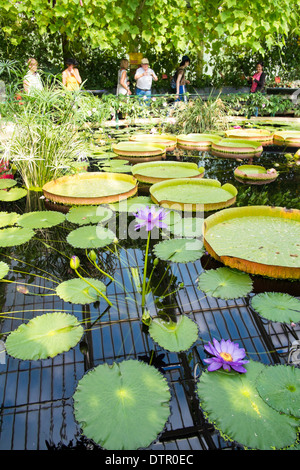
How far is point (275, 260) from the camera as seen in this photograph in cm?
162

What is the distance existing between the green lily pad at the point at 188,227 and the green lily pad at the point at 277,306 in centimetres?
64

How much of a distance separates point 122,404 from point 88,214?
1.53 metres

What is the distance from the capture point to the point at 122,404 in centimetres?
97

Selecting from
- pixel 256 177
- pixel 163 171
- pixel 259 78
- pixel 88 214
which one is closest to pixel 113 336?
pixel 88 214

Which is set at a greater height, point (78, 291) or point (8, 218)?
point (8, 218)

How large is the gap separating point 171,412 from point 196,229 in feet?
4.06

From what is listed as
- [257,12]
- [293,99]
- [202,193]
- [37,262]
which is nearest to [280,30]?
[257,12]

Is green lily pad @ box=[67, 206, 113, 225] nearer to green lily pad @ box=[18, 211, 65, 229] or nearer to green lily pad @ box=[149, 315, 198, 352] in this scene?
green lily pad @ box=[18, 211, 65, 229]

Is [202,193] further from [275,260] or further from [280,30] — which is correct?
[280,30]

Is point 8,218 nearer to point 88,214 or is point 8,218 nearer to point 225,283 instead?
point 88,214

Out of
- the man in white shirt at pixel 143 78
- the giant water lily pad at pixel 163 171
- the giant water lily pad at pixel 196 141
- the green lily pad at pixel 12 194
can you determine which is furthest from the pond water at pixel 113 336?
the man in white shirt at pixel 143 78

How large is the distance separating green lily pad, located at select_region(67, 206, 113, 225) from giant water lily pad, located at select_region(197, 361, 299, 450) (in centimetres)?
137

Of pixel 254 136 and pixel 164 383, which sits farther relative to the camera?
pixel 254 136
